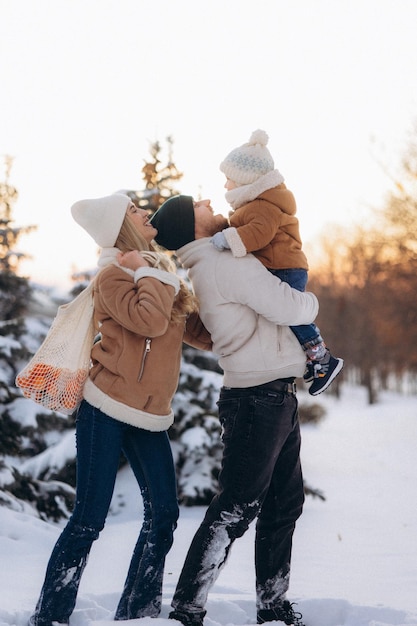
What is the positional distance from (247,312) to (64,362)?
806 mm

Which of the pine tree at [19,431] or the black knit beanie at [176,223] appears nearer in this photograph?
the black knit beanie at [176,223]

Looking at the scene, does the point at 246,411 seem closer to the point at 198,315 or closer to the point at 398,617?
the point at 198,315

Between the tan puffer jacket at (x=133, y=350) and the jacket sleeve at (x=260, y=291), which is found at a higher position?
the jacket sleeve at (x=260, y=291)

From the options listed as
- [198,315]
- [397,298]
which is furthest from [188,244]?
[397,298]

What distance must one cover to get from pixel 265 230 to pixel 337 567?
2.96 m

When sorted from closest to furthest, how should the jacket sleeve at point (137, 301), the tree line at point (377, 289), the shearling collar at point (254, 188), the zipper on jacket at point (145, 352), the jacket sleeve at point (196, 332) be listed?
the jacket sleeve at point (137, 301)
the zipper on jacket at point (145, 352)
the shearling collar at point (254, 188)
the jacket sleeve at point (196, 332)
the tree line at point (377, 289)

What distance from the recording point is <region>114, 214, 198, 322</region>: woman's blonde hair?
3.15 m

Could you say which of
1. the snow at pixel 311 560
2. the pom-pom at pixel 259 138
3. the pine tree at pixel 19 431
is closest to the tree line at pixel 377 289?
the snow at pixel 311 560

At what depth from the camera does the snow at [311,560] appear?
3453 mm

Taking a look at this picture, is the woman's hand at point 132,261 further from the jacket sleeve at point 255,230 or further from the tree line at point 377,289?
the tree line at point 377,289

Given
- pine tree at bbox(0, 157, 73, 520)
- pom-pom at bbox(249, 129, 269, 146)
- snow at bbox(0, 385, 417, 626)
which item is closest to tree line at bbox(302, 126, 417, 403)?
snow at bbox(0, 385, 417, 626)

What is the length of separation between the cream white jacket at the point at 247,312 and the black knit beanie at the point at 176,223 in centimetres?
4

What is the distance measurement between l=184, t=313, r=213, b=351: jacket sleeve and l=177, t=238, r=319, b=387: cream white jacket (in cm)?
14

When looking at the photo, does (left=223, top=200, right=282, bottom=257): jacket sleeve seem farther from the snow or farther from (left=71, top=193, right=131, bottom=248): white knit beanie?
the snow
